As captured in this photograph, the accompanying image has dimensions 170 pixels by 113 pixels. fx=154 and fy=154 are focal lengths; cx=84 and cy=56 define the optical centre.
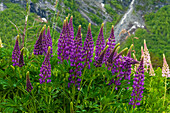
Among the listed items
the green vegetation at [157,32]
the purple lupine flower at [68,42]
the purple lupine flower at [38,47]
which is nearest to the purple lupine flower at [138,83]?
the purple lupine flower at [68,42]

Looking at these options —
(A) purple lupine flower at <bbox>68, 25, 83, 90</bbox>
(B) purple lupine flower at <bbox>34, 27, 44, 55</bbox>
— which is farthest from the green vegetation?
(A) purple lupine flower at <bbox>68, 25, 83, 90</bbox>

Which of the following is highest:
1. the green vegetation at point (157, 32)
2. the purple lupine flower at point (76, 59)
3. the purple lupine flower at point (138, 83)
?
the green vegetation at point (157, 32)

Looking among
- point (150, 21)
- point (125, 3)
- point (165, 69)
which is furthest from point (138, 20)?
point (165, 69)

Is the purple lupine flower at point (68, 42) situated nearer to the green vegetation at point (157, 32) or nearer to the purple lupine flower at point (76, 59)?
the purple lupine flower at point (76, 59)

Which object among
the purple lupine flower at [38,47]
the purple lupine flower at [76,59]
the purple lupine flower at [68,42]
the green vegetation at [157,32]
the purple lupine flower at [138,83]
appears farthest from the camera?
the green vegetation at [157,32]

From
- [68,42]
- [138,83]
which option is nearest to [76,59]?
[68,42]

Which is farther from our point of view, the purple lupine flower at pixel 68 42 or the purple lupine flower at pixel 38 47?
the purple lupine flower at pixel 38 47

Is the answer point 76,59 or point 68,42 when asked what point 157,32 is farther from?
point 76,59

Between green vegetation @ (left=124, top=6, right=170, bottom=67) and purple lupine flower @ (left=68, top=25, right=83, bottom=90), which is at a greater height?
green vegetation @ (left=124, top=6, right=170, bottom=67)

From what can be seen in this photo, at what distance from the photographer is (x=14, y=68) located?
2.85 meters

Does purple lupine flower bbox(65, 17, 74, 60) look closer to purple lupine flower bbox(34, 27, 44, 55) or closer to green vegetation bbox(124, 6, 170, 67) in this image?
purple lupine flower bbox(34, 27, 44, 55)

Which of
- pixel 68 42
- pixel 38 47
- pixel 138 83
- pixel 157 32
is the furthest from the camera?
pixel 157 32

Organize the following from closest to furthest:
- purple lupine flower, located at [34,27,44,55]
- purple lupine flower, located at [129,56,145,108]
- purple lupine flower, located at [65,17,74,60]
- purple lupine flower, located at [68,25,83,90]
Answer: purple lupine flower, located at [68,25,83,90] < purple lupine flower, located at [65,17,74,60] < purple lupine flower, located at [129,56,145,108] < purple lupine flower, located at [34,27,44,55]

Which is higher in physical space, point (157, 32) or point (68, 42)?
point (157, 32)
